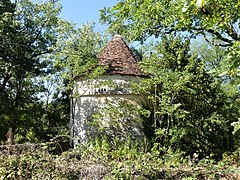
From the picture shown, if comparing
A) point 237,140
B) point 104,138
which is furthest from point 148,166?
point 237,140

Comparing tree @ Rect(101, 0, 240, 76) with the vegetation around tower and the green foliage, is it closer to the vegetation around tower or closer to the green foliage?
the vegetation around tower

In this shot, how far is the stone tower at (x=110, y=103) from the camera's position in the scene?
15867mm

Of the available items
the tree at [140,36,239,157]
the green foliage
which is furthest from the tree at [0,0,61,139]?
the green foliage

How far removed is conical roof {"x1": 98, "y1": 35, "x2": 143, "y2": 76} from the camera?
55.0 feet

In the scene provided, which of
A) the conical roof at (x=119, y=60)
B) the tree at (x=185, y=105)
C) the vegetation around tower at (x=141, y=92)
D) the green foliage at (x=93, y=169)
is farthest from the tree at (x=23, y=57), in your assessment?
the green foliage at (x=93, y=169)

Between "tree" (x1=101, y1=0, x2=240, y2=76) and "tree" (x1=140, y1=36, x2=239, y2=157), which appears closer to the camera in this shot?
"tree" (x1=101, y1=0, x2=240, y2=76)

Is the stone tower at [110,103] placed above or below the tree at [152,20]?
Answer: below

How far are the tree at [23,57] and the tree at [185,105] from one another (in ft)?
36.5

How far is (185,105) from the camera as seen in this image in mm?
15492

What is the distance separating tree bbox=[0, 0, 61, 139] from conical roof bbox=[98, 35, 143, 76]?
733cm

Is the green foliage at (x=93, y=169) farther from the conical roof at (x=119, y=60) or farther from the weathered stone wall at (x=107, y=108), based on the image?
the conical roof at (x=119, y=60)

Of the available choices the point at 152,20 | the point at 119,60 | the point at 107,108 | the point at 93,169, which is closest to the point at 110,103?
the point at 107,108

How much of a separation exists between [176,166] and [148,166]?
0.95m

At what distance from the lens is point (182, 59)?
16234mm
